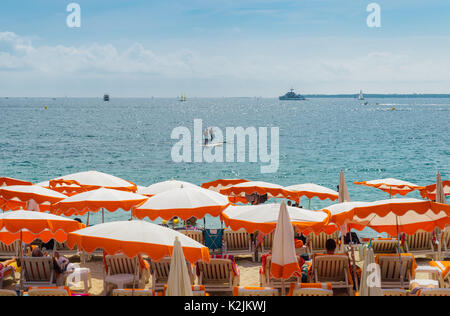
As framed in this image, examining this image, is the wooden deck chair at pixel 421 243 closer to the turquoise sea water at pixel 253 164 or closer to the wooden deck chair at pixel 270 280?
the wooden deck chair at pixel 270 280

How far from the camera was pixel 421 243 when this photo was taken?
492 inches

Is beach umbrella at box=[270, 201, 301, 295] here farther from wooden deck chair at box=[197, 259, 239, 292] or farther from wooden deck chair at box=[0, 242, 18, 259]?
wooden deck chair at box=[0, 242, 18, 259]

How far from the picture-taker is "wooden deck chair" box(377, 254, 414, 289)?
9.55 meters

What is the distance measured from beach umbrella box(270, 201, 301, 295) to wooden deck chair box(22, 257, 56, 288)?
14.6ft

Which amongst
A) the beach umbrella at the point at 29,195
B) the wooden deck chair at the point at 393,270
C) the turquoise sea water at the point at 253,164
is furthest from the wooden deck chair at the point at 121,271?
the turquoise sea water at the point at 253,164

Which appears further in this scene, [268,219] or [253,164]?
[253,164]

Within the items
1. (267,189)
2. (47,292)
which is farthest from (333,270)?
(47,292)

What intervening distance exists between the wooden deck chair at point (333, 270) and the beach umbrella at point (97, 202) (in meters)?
3.97

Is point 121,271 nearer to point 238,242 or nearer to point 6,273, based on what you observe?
point 6,273

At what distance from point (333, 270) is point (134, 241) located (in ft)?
14.5

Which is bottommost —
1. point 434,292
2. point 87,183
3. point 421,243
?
point 421,243

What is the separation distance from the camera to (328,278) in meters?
9.63

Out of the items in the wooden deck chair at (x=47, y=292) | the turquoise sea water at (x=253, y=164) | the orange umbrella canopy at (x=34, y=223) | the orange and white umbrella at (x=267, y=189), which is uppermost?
A: the orange umbrella canopy at (x=34, y=223)

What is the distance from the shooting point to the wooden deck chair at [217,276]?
31.2 ft
